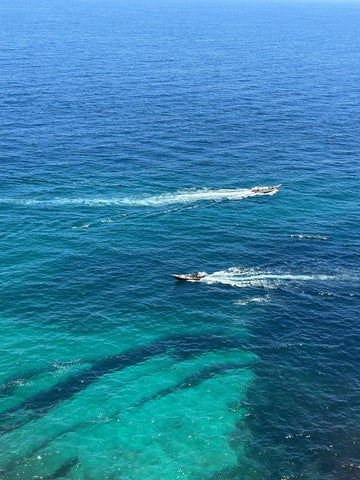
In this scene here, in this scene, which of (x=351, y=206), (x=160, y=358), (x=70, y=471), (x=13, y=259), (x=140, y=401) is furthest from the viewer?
(x=351, y=206)

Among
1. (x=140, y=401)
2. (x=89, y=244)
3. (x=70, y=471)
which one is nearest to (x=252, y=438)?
(x=140, y=401)

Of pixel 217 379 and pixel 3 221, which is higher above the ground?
pixel 3 221

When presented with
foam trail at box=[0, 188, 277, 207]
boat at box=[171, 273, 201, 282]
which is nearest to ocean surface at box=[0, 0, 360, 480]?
foam trail at box=[0, 188, 277, 207]

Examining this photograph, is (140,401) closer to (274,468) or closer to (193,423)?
(193,423)

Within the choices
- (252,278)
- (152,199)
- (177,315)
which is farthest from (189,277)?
(152,199)

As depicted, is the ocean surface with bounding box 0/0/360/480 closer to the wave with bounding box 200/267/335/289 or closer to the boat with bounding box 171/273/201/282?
the wave with bounding box 200/267/335/289

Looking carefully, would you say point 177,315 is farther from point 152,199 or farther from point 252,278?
point 152,199

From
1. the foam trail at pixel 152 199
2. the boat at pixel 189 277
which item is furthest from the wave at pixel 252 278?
the foam trail at pixel 152 199

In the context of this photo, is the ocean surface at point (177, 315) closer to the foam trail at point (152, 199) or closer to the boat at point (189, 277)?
the foam trail at point (152, 199)
